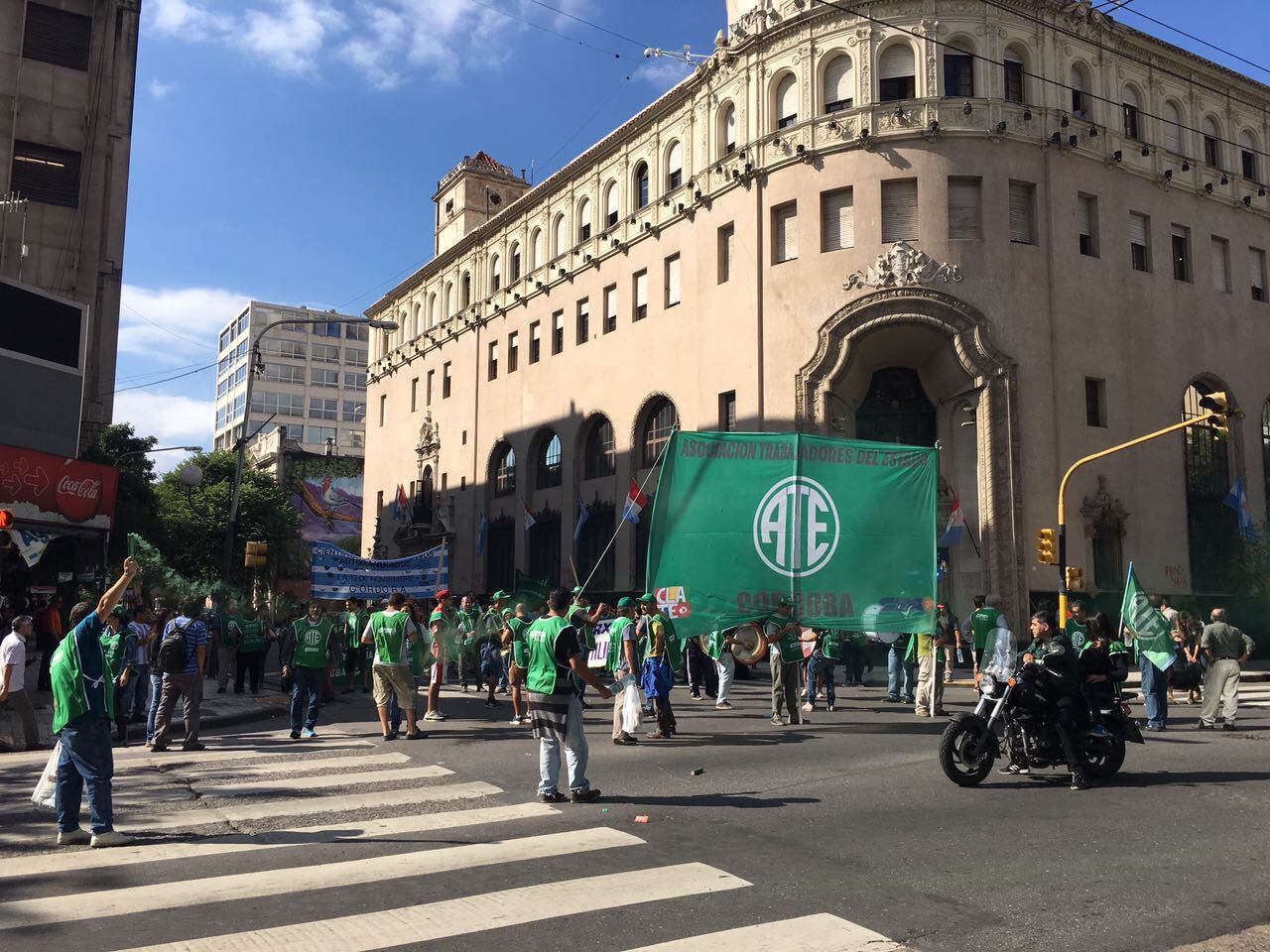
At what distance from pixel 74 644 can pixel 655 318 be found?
28790 mm

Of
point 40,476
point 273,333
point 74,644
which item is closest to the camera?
point 74,644

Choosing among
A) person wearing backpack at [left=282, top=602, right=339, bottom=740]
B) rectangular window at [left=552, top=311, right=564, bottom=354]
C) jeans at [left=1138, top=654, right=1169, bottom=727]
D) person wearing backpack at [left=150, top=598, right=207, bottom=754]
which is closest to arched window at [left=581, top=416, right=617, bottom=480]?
rectangular window at [left=552, top=311, right=564, bottom=354]

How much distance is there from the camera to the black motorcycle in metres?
9.62

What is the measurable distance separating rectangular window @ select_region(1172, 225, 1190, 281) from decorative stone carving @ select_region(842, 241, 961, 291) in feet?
Answer: 29.2

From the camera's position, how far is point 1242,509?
1227 inches

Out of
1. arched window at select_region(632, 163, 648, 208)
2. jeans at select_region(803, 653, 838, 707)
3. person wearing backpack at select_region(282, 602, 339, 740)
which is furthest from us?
arched window at select_region(632, 163, 648, 208)

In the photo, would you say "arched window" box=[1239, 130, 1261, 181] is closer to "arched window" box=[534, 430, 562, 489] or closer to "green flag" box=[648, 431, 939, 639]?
"arched window" box=[534, 430, 562, 489]

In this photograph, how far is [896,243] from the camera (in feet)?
93.8

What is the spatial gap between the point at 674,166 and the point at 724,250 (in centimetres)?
459

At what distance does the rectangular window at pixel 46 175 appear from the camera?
36531 millimetres

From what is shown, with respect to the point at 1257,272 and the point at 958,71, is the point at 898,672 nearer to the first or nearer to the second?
the point at 958,71

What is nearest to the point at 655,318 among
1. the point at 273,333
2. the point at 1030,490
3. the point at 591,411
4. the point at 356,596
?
the point at 591,411

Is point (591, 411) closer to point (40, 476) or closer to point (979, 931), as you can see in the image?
point (40, 476)

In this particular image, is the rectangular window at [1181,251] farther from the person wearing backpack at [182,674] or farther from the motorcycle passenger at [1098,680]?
the person wearing backpack at [182,674]
